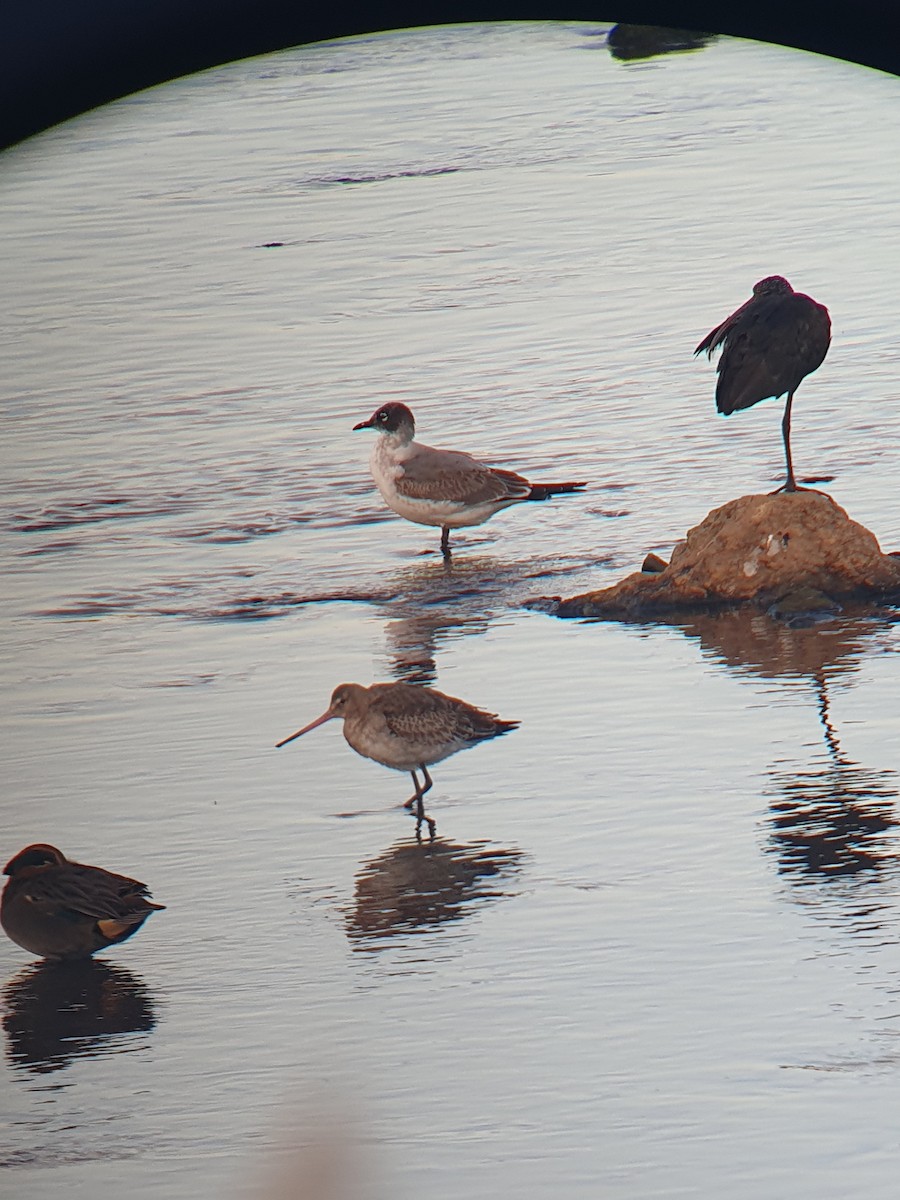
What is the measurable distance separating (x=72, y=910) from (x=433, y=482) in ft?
17.4

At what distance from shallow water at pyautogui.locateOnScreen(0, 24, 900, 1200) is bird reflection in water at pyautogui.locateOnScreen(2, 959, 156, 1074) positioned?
0.02 m

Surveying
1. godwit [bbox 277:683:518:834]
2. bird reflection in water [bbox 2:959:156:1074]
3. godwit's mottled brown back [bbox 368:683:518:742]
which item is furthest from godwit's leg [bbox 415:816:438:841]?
bird reflection in water [bbox 2:959:156:1074]

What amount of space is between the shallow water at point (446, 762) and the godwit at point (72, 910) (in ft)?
0.42

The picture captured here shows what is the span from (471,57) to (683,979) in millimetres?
29597

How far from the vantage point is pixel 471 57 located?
33406 millimetres

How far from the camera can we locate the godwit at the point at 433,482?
10969mm

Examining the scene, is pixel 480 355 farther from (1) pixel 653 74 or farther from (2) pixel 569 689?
(1) pixel 653 74

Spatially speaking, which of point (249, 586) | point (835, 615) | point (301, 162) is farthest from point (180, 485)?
point (301, 162)

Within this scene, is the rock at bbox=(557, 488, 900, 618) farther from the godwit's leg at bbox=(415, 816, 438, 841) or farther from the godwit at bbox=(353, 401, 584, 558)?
the godwit's leg at bbox=(415, 816, 438, 841)

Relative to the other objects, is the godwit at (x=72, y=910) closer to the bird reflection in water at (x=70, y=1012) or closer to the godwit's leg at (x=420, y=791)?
the bird reflection in water at (x=70, y=1012)

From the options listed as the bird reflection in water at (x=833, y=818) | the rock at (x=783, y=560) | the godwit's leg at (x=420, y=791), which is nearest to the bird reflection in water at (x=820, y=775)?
the bird reflection in water at (x=833, y=818)

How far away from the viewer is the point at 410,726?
7.09 meters

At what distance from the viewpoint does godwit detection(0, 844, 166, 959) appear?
597cm

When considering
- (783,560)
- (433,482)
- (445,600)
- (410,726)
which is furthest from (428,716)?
(433,482)
